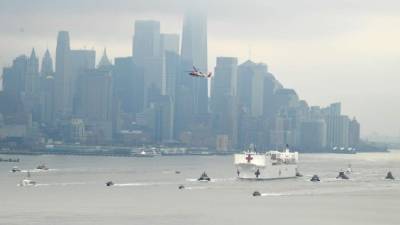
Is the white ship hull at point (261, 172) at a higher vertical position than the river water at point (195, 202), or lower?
higher

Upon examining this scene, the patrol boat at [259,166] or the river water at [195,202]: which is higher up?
the patrol boat at [259,166]

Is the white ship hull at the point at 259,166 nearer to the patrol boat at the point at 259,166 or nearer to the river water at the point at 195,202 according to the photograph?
the patrol boat at the point at 259,166

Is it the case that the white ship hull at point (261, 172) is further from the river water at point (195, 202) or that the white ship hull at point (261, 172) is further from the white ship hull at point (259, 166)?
the river water at point (195, 202)

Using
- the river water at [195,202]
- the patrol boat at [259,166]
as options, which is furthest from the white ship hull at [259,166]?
the river water at [195,202]

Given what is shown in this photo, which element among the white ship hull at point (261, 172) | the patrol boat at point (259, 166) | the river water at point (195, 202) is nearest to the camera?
the river water at point (195, 202)

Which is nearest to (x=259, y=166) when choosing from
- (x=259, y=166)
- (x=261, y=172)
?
(x=259, y=166)

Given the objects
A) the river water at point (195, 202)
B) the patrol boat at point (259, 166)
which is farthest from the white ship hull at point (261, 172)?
the river water at point (195, 202)

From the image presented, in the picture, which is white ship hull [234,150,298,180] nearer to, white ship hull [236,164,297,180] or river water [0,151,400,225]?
white ship hull [236,164,297,180]

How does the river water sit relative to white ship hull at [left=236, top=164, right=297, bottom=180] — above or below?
below

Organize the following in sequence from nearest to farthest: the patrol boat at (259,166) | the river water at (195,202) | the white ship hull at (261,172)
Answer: the river water at (195,202), the patrol boat at (259,166), the white ship hull at (261,172)

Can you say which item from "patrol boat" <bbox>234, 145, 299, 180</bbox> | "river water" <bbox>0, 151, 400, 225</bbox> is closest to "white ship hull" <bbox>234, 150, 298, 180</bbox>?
"patrol boat" <bbox>234, 145, 299, 180</bbox>

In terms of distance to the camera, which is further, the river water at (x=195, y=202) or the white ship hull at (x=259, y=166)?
the white ship hull at (x=259, y=166)

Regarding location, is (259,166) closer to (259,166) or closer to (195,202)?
(259,166)

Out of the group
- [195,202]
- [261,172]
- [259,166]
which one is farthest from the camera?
[261,172]
